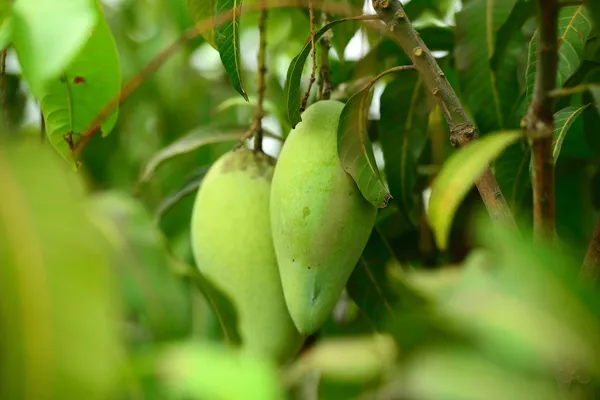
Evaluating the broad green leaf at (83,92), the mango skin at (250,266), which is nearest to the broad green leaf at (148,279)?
the broad green leaf at (83,92)

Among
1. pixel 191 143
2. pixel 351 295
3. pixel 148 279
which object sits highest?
pixel 148 279

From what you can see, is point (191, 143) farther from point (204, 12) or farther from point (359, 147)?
point (359, 147)

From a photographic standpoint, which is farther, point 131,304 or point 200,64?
point 200,64

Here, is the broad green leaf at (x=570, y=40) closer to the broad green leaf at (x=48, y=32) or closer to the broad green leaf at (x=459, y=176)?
the broad green leaf at (x=459, y=176)

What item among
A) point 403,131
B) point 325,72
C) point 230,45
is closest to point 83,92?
→ point 230,45

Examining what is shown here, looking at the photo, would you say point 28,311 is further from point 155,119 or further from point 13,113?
point 155,119

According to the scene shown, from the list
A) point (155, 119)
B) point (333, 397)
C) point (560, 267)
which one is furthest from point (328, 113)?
point (155, 119)
